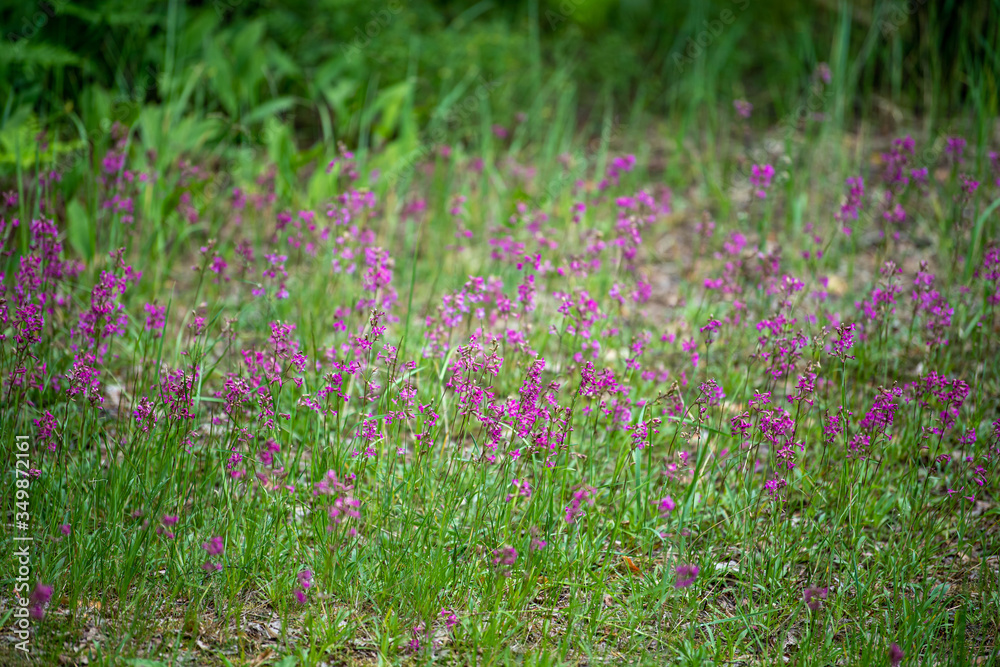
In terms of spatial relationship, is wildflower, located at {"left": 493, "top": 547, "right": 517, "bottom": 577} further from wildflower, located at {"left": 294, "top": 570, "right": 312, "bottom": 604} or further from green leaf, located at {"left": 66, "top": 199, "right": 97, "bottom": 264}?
green leaf, located at {"left": 66, "top": 199, "right": 97, "bottom": 264}

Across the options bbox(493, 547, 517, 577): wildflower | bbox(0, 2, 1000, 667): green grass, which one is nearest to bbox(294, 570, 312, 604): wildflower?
bbox(0, 2, 1000, 667): green grass

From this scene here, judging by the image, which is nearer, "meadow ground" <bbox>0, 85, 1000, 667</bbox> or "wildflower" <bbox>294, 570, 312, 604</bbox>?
"wildflower" <bbox>294, 570, 312, 604</bbox>

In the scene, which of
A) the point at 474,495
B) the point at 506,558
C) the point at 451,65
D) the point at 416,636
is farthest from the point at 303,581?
the point at 451,65

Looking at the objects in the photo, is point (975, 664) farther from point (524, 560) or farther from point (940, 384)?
point (524, 560)

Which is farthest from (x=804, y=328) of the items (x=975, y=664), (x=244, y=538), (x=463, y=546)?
(x=244, y=538)

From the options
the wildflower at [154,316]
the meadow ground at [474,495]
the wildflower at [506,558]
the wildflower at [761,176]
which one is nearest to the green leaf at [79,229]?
the meadow ground at [474,495]

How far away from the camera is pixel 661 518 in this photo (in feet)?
8.93

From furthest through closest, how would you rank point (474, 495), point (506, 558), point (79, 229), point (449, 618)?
point (79, 229) → point (474, 495) → point (449, 618) → point (506, 558)

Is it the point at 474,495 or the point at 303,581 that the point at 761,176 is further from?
the point at 303,581

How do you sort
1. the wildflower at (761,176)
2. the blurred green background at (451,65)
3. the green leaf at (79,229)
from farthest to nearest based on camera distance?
the blurred green background at (451,65) < the green leaf at (79,229) < the wildflower at (761,176)

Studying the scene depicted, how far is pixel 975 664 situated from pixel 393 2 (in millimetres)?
4954

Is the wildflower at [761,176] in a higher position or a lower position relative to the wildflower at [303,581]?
higher

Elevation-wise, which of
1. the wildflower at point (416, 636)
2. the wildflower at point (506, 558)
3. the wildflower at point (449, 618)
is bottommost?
the wildflower at point (416, 636)

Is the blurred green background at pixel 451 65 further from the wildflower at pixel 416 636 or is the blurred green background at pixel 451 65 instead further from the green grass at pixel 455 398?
the wildflower at pixel 416 636
